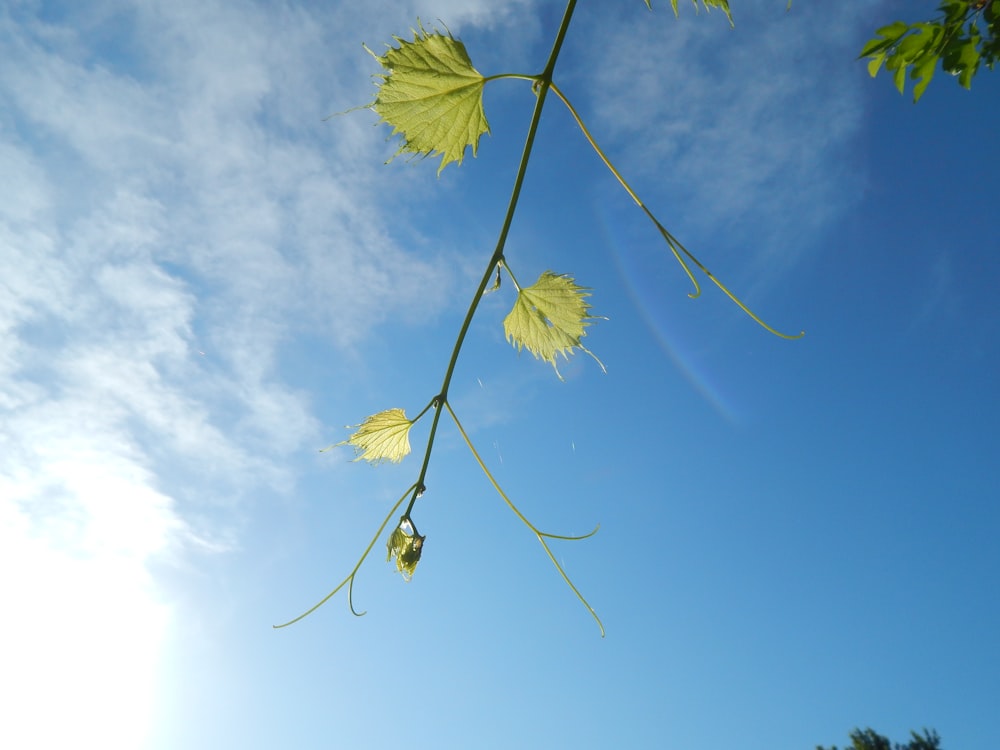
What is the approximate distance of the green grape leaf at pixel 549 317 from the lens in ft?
4.07

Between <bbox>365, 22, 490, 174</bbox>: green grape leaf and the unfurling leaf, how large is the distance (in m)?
0.59

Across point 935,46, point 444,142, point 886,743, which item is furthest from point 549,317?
point 886,743

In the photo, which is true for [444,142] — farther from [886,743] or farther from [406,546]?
[886,743]

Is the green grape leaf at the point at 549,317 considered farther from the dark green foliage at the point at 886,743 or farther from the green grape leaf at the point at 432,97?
the dark green foliage at the point at 886,743

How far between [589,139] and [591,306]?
1.21 feet

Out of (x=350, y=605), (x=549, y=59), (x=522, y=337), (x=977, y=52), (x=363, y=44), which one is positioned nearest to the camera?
(x=549, y=59)

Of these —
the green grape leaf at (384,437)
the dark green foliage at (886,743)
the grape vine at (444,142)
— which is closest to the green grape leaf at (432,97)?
the grape vine at (444,142)

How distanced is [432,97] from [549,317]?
45 centimetres

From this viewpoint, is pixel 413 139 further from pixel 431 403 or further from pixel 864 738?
pixel 864 738

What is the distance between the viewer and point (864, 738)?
21.0m

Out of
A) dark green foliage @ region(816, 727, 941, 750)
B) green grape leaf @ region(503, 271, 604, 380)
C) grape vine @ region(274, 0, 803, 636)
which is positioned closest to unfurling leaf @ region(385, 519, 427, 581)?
grape vine @ region(274, 0, 803, 636)

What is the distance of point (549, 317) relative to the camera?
4.19 ft

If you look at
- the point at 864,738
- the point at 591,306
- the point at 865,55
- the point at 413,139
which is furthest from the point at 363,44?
the point at 864,738

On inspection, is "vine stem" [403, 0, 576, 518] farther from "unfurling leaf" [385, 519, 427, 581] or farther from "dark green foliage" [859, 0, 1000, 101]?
"dark green foliage" [859, 0, 1000, 101]
